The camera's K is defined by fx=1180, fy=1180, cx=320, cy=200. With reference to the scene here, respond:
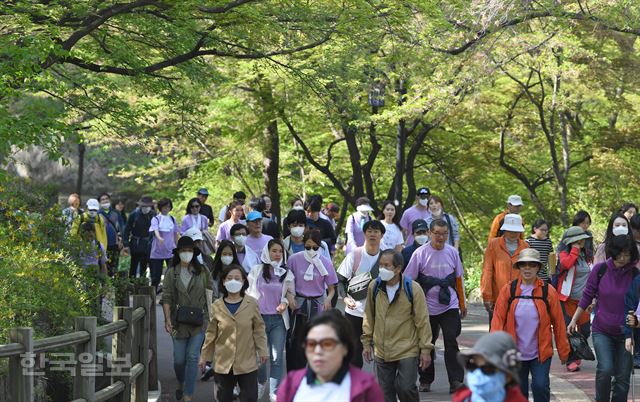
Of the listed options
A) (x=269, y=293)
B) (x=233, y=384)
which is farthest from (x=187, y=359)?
(x=233, y=384)

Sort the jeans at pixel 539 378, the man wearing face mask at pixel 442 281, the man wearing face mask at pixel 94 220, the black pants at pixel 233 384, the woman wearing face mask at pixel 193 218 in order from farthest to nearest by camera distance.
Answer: the woman wearing face mask at pixel 193 218 < the man wearing face mask at pixel 94 220 < the man wearing face mask at pixel 442 281 < the black pants at pixel 233 384 < the jeans at pixel 539 378

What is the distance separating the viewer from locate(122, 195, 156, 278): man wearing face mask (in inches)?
805

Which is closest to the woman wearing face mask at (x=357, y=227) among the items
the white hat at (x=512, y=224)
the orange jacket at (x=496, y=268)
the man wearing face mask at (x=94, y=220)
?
the man wearing face mask at (x=94, y=220)

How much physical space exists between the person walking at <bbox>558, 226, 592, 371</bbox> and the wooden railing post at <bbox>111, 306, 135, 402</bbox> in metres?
5.39

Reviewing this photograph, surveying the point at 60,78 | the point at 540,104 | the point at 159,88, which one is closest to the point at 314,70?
the point at 159,88

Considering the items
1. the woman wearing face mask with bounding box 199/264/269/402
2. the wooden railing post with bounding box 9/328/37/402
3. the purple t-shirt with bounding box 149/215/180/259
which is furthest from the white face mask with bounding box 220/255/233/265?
the purple t-shirt with bounding box 149/215/180/259

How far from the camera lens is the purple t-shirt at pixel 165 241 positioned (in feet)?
62.0

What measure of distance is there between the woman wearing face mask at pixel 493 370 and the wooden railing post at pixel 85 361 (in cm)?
425

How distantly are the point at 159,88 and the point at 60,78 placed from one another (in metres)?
1.48

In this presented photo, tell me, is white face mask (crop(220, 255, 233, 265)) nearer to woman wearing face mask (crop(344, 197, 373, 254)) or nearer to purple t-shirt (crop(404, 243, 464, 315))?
purple t-shirt (crop(404, 243, 464, 315))

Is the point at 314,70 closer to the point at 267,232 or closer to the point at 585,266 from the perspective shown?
the point at 267,232

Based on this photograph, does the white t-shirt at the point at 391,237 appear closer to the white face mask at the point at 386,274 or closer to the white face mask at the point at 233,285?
the white face mask at the point at 233,285

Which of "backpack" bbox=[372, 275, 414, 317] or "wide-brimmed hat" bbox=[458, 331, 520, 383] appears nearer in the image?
"wide-brimmed hat" bbox=[458, 331, 520, 383]

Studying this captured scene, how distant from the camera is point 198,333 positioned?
11922 mm
